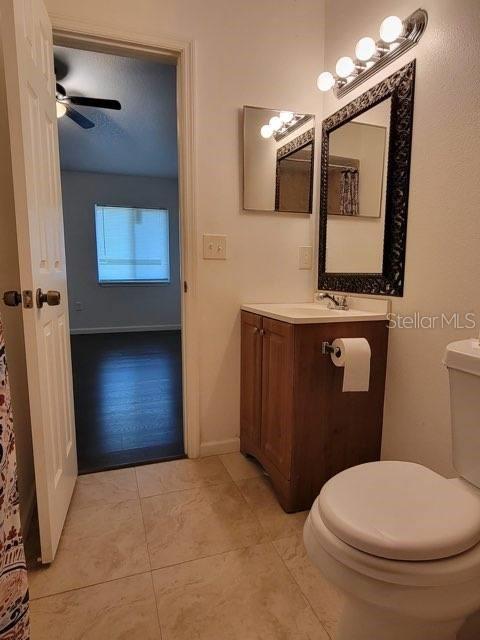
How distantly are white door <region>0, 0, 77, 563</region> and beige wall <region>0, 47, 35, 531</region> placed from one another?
0.12 metres

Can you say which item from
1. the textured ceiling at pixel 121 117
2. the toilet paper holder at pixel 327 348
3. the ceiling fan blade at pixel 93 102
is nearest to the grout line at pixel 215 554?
the toilet paper holder at pixel 327 348

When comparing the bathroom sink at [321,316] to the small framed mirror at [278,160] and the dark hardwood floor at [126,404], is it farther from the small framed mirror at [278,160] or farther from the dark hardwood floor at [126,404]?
the dark hardwood floor at [126,404]

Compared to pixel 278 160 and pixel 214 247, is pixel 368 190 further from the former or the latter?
pixel 214 247

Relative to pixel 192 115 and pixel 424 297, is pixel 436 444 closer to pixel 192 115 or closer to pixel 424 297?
pixel 424 297

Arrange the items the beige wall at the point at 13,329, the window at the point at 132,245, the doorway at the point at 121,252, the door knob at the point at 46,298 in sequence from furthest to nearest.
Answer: the window at the point at 132,245, the doorway at the point at 121,252, the beige wall at the point at 13,329, the door knob at the point at 46,298

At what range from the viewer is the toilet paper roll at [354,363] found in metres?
1.35

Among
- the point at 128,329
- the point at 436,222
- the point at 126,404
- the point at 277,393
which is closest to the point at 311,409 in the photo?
the point at 277,393

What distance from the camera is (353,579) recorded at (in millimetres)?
775

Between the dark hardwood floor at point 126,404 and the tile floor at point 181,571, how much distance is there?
1.02 feet

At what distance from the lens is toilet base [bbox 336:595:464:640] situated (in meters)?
0.79

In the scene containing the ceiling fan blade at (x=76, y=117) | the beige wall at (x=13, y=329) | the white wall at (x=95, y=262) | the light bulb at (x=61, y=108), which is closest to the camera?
the beige wall at (x=13, y=329)

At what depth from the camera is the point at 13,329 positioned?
52.6 inches

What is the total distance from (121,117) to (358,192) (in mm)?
2679

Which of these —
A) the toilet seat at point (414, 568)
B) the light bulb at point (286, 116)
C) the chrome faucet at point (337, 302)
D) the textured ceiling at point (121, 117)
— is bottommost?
the toilet seat at point (414, 568)
